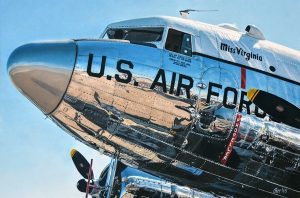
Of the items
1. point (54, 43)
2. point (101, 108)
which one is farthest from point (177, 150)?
point (54, 43)

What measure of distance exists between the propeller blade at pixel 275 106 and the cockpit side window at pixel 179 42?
166 cm

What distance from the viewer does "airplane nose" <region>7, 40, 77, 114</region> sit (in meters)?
11.4

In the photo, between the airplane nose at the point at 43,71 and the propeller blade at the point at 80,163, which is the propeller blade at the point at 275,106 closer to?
the airplane nose at the point at 43,71

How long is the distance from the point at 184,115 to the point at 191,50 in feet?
5.11

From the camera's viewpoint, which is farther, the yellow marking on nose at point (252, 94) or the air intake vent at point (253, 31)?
the air intake vent at point (253, 31)

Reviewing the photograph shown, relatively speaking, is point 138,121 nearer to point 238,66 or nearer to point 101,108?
point 101,108

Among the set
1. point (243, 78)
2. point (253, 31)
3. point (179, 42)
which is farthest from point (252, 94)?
point (253, 31)

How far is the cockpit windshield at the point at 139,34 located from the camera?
12914 mm

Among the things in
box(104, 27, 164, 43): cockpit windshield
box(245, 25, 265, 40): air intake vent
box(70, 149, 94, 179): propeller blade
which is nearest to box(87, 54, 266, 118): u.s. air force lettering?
box(104, 27, 164, 43): cockpit windshield

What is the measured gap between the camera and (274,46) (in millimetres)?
14414

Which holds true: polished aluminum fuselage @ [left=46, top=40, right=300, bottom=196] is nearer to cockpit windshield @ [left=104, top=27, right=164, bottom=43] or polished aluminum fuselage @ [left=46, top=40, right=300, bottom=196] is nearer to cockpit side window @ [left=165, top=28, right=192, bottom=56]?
cockpit side window @ [left=165, top=28, right=192, bottom=56]

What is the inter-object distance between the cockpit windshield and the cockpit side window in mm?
228

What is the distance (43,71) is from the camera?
11414 mm

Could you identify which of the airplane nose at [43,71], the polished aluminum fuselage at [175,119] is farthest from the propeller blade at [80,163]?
the airplane nose at [43,71]
